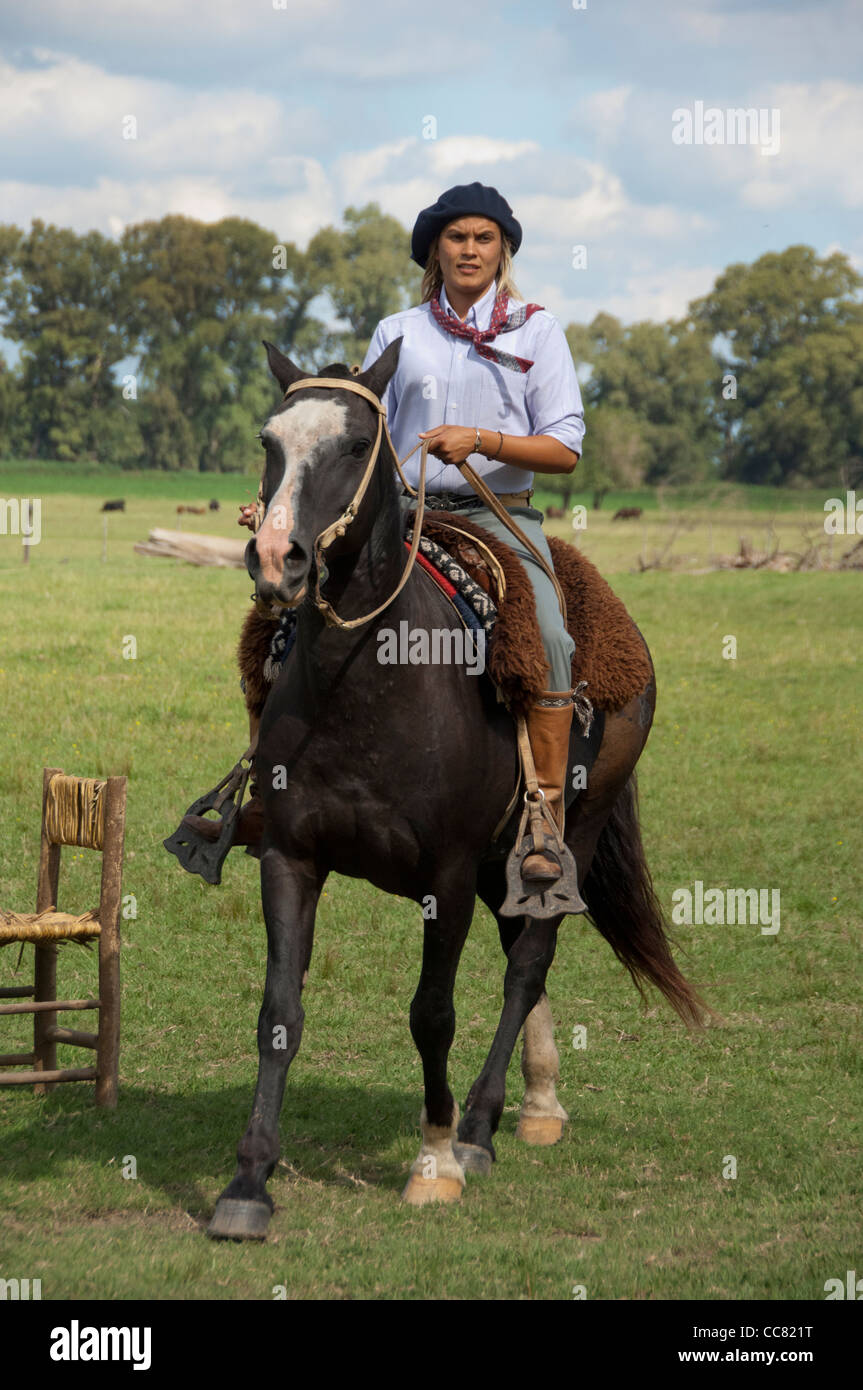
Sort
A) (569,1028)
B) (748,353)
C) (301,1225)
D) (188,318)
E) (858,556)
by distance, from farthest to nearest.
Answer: (748,353)
(188,318)
(858,556)
(569,1028)
(301,1225)

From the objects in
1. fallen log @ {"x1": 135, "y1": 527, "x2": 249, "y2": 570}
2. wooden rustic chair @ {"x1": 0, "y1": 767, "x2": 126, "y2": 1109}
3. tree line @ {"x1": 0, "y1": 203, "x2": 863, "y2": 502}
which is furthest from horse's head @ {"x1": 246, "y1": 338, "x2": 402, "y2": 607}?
tree line @ {"x1": 0, "y1": 203, "x2": 863, "y2": 502}

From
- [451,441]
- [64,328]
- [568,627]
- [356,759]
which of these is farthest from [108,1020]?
[64,328]

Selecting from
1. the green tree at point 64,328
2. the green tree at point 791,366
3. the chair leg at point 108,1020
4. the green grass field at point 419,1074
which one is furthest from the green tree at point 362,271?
the chair leg at point 108,1020

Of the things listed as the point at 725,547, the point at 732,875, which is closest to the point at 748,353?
the point at 725,547

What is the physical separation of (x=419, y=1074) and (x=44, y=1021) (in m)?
1.91

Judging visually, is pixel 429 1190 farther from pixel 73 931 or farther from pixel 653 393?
pixel 653 393

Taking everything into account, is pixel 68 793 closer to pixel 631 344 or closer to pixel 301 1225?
pixel 301 1225

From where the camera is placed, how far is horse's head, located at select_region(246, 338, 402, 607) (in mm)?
4297

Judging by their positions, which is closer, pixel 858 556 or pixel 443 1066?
pixel 443 1066

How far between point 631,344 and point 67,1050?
4107 inches

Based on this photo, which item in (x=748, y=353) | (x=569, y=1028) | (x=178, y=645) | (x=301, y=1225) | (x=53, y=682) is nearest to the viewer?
(x=301, y=1225)

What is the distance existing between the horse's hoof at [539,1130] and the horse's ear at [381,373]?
11.0 feet

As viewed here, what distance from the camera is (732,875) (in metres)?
11.3

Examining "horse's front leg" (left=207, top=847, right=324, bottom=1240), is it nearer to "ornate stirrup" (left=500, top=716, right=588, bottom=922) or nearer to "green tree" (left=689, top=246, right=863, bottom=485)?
"ornate stirrup" (left=500, top=716, right=588, bottom=922)
